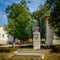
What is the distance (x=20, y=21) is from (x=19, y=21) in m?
0.23

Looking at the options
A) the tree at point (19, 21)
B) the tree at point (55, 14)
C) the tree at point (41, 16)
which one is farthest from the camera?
the tree at point (41, 16)

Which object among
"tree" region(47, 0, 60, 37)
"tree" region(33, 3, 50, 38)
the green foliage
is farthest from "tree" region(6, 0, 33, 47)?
"tree" region(33, 3, 50, 38)

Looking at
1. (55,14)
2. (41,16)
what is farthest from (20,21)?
(41,16)

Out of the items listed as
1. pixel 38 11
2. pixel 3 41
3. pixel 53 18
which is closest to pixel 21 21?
pixel 53 18

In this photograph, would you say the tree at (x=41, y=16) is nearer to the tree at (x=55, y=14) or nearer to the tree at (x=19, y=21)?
the tree at (x=19, y=21)

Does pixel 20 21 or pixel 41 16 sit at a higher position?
pixel 41 16

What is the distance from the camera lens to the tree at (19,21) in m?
36.5

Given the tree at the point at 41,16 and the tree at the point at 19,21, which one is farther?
the tree at the point at 41,16

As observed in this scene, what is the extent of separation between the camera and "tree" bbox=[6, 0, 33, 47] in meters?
36.5

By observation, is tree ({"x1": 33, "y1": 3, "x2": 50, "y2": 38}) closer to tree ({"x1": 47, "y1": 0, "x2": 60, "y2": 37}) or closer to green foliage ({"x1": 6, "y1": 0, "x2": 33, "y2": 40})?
green foliage ({"x1": 6, "y1": 0, "x2": 33, "y2": 40})

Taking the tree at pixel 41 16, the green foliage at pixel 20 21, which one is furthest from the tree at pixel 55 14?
the tree at pixel 41 16

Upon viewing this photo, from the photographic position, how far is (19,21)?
3681 centimetres

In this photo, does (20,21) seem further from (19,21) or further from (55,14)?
(55,14)

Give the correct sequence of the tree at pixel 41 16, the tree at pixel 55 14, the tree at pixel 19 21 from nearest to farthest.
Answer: the tree at pixel 55 14, the tree at pixel 19 21, the tree at pixel 41 16
